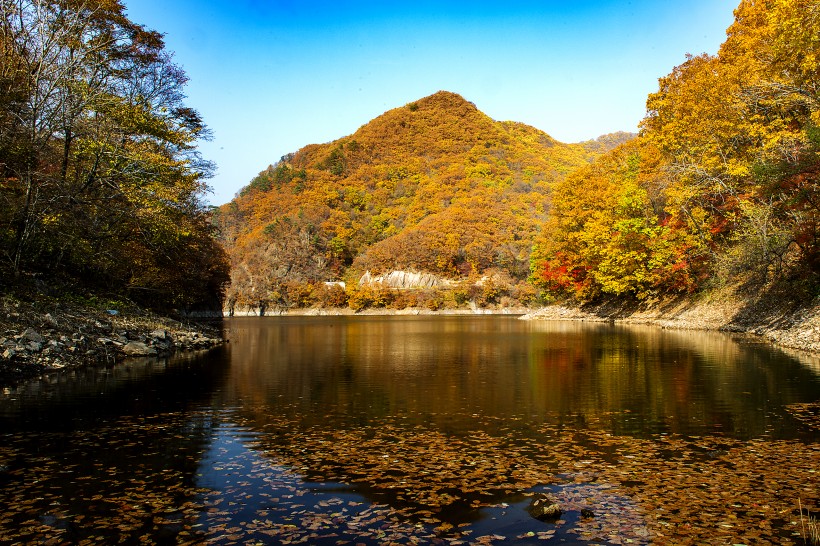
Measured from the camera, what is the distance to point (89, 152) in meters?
28.4

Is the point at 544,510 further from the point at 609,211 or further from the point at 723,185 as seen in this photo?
the point at 609,211

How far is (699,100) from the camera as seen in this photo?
3953cm

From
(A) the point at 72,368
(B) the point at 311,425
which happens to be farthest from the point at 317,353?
(B) the point at 311,425

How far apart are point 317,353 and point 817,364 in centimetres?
2272

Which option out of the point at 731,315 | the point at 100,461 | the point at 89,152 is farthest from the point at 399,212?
the point at 100,461

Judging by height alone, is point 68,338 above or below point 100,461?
above

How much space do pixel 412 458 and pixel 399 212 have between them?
494 ft

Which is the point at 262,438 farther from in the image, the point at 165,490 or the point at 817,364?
the point at 817,364

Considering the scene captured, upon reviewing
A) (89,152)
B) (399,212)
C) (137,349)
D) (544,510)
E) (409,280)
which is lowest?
(544,510)

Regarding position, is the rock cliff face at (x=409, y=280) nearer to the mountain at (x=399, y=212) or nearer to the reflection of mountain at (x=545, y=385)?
the mountain at (x=399, y=212)

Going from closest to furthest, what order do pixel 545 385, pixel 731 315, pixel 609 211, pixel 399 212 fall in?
pixel 545 385
pixel 731 315
pixel 609 211
pixel 399 212

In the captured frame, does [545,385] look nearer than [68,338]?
Yes

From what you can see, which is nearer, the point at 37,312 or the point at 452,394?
the point at 452,394

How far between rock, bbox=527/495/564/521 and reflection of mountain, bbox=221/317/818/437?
4881mm
